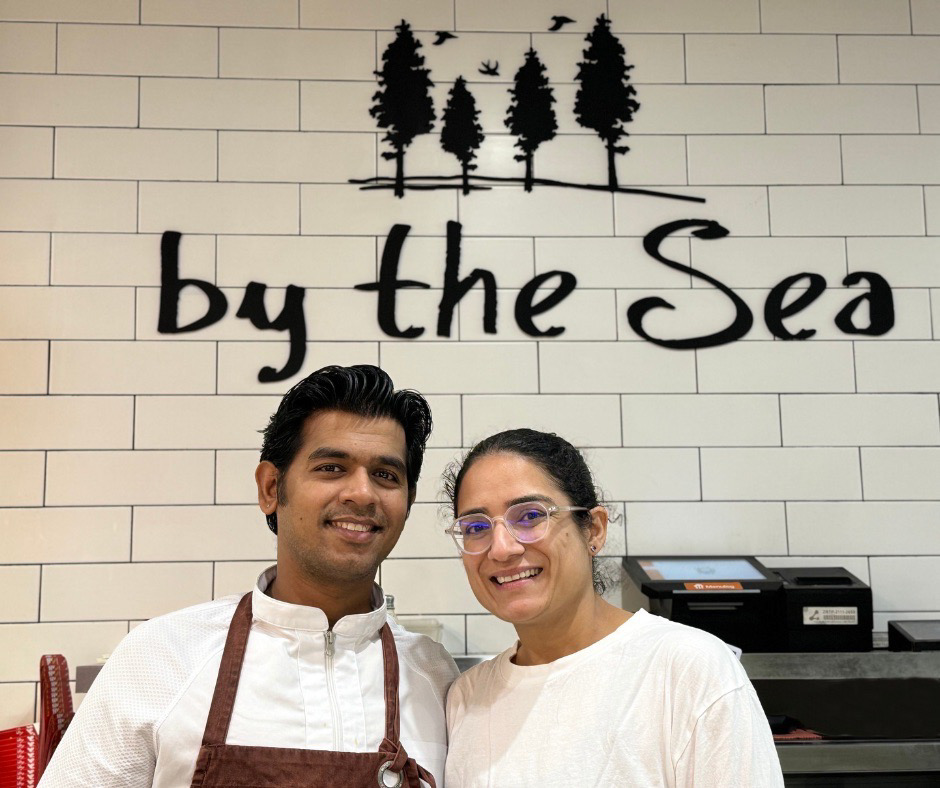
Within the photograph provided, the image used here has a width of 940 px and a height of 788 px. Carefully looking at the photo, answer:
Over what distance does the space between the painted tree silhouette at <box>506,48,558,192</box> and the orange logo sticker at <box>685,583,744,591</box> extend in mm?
1317

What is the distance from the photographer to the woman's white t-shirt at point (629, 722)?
47.4 inches

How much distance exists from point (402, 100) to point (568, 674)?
6.07 feet

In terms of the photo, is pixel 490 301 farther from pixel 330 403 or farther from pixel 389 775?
pixel 389 775

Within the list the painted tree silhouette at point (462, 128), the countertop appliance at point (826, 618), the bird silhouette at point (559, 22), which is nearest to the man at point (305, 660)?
the countertop appliance at point (826, 618)

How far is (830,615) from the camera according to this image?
214cm

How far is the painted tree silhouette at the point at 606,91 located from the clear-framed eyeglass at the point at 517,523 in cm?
146

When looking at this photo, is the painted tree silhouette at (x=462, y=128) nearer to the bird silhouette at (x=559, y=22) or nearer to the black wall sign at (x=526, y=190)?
the black wall sign at (x=526, y=190)

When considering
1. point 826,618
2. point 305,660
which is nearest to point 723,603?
point 826,618

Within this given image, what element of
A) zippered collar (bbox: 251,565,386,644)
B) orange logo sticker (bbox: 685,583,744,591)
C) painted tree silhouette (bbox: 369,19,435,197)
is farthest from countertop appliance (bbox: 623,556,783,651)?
painted tree silhouette (bbox: 369,19,435,197)

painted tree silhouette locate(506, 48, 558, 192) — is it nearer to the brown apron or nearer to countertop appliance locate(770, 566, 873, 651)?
countertop appliance locate(770, 566, 873, 651)

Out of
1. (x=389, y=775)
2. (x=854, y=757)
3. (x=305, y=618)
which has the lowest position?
(x=854, y=757)

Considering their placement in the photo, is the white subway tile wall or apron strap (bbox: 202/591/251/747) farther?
the white subway tile wall

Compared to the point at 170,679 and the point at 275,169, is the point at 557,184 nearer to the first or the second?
the point at 275,169

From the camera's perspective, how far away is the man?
131 centimetres
